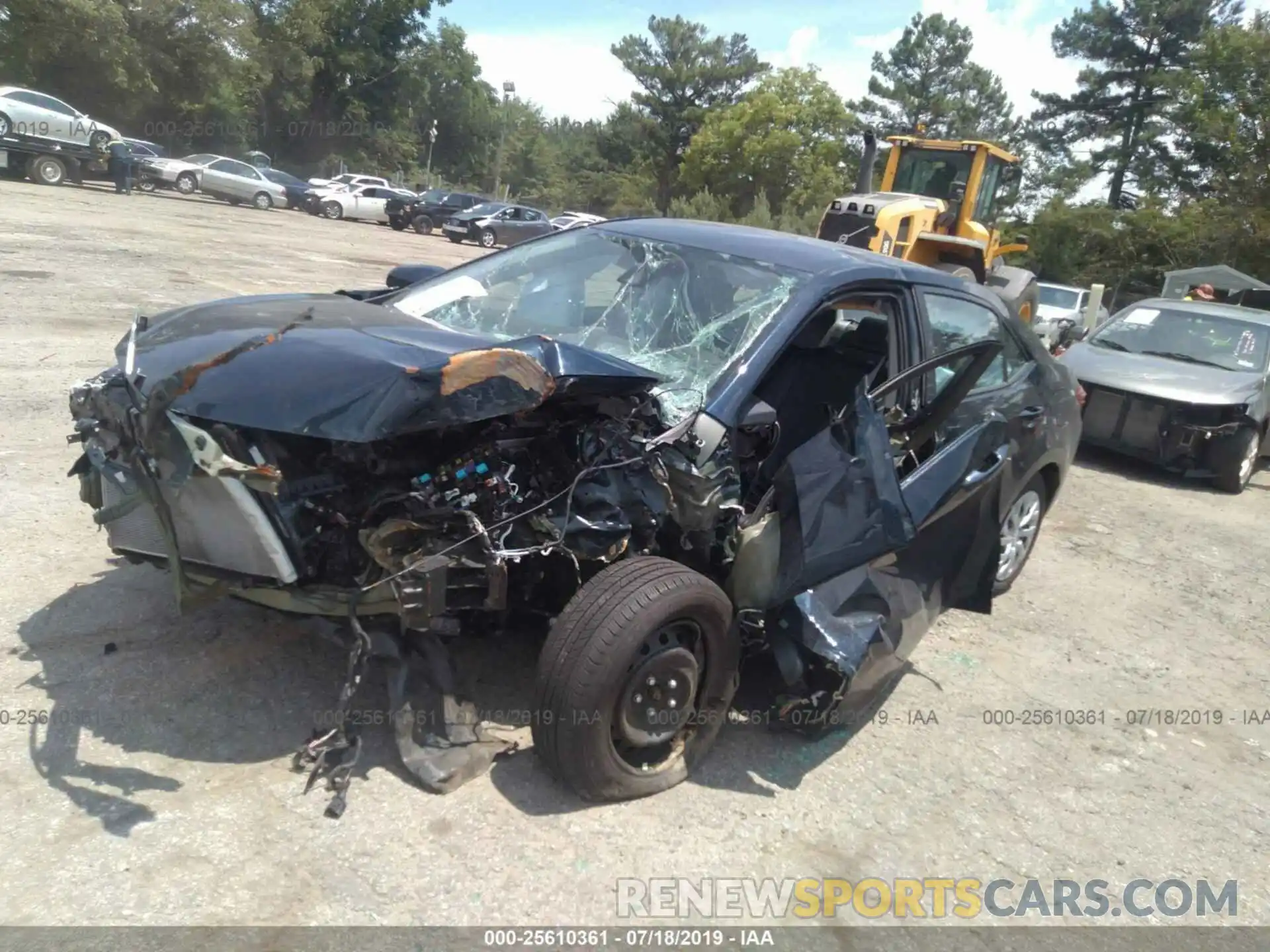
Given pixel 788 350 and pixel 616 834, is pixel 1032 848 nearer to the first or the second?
pixel 616 834

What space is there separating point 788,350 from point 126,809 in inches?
112

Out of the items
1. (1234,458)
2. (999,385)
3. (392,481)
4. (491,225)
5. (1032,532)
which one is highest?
(491,225)

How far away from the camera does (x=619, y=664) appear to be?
115 inches

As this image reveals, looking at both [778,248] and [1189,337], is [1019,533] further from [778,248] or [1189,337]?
[1189,337]

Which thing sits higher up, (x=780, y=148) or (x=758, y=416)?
(x=780, y=148)

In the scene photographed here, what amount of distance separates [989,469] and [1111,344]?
22.2ft

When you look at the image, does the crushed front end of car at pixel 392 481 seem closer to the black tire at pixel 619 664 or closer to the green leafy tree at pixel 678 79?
the black tire at pixel 619 664

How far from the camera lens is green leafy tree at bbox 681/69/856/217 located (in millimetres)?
45219

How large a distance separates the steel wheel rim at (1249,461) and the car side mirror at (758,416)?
686 cm

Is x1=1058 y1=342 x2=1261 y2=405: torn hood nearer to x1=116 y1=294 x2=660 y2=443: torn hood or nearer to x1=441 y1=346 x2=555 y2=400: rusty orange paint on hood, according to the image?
x1=116 y1=294 x2=660 y2=443: torn hood

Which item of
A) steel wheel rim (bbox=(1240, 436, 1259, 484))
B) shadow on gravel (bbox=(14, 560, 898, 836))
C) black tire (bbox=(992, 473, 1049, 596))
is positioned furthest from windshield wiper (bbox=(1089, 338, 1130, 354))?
shadow on gravel (bbox=(14, 560, 898, 836))

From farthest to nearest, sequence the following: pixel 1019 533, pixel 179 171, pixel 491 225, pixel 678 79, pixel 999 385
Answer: pixel 678 79 < pixel 491 225 < pixel 179 171 < pixel 1019 533 < pixel 999 385

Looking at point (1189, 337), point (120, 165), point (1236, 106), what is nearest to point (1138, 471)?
point (1189, 337)

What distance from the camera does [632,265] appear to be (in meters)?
4.18
